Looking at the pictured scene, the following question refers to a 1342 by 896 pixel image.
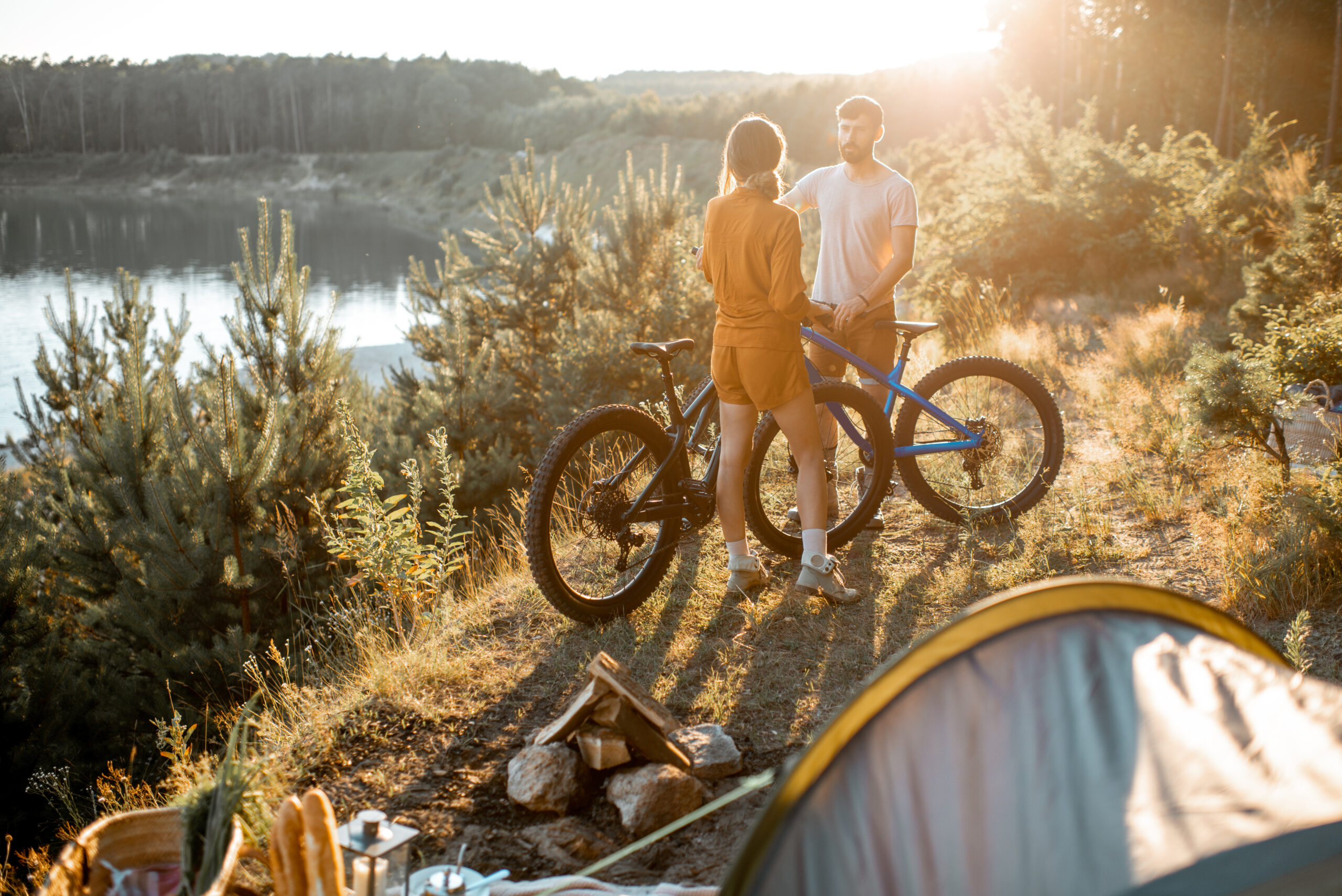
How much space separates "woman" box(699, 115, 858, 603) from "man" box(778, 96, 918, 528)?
545 millimetres

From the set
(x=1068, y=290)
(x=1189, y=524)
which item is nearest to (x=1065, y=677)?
(x=1189, y=524)

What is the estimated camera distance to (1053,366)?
315 inches

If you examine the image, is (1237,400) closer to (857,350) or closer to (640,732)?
(857,350)

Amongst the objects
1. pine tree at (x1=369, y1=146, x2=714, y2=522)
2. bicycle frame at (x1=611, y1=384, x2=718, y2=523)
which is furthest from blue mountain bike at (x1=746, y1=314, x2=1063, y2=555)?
pine tree at (x1=369, y1=146, x2=714, y2=522)

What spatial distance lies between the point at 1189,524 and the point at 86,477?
768cm

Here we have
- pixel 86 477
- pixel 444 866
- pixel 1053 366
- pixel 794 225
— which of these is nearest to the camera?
pixel 444 866

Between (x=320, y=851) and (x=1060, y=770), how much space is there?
1488mm

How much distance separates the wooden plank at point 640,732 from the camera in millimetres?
2621

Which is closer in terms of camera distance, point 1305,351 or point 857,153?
point 857,153

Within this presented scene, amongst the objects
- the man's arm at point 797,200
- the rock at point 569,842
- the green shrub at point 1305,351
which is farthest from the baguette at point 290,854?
the green shrub at point 1305,351

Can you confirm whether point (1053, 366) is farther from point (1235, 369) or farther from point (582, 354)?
point (582, 354)

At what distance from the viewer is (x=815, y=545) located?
3721 millimetres

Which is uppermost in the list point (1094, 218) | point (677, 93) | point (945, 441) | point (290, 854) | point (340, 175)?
point (677, 93)

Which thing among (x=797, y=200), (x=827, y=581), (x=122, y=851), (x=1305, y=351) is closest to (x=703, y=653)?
(x=827, y=581)
